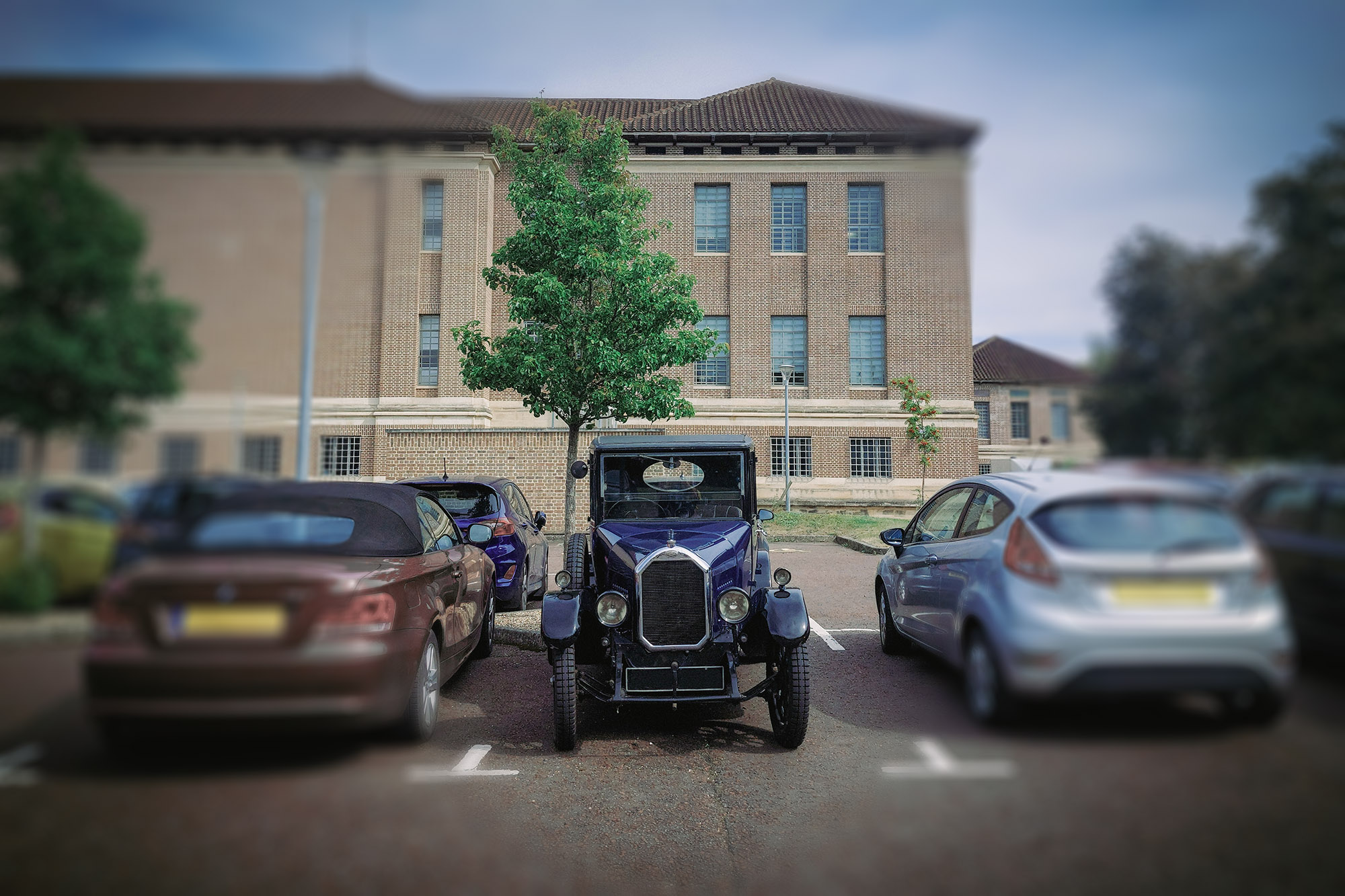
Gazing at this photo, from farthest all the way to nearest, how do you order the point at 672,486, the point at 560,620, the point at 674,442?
1. the point at 672,486
2. the point at 674,442
3. the point at 560,620

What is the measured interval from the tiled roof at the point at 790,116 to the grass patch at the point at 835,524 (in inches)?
65.4

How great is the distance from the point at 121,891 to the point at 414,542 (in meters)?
1.20

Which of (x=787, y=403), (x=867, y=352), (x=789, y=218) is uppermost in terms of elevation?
(x=789, y=218)

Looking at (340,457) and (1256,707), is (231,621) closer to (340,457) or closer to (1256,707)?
(340,457)

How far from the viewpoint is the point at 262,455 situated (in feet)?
4.33

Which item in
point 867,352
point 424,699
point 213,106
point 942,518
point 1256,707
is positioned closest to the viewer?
point 1256,707

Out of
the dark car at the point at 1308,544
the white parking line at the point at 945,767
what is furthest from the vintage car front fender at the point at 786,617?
the dark car at the point at 1308,544

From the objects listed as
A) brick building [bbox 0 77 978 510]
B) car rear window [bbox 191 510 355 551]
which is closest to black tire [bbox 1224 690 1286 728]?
brick building [bbox 0 77 978 510]

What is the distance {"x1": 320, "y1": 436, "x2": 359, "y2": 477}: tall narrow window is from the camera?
67.4 inches

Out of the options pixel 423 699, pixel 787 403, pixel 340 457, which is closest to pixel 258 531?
pixel 340 457

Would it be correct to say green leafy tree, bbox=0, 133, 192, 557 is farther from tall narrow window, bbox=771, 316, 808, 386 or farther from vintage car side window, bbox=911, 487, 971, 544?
tall narrow window, bbox=771, 316, 808, 386

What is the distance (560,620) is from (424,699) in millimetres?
3580

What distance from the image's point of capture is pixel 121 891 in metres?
1.20

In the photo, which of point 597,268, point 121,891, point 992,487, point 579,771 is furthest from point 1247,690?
point 597,268
